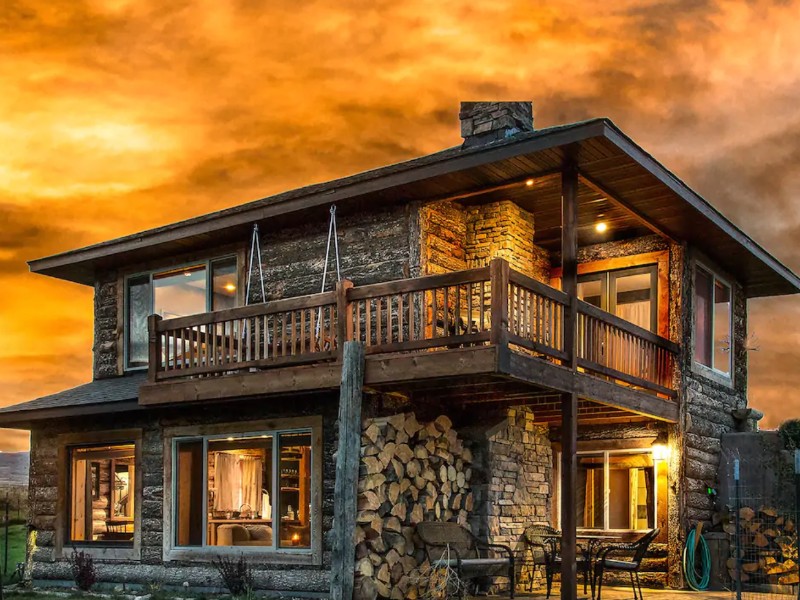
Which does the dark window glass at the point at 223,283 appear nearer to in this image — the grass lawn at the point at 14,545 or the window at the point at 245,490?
the window at the point at 245,490

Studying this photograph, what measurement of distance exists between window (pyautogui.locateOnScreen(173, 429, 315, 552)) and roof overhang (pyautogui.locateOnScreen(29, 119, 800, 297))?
3260 millimetres

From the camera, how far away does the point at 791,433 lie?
16.2 m

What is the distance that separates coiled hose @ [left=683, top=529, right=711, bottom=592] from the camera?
1566cm

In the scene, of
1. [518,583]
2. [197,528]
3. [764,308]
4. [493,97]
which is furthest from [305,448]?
[764,308]

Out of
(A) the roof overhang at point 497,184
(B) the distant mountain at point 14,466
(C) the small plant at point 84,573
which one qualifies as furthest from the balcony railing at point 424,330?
(B) the distant mountain at point 14,466

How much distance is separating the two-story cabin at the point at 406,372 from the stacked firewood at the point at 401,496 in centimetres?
3

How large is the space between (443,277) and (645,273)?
5.83 metres

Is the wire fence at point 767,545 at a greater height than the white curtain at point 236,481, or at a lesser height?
lesser

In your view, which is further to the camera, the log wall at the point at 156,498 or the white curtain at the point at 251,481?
the white curtain at the point at 251,481

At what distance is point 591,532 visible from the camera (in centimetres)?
1652

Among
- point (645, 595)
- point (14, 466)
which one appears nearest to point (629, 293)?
point (645, 595)

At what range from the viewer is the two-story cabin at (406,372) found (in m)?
12.8

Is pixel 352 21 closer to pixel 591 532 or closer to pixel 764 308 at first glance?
pixel 591 532

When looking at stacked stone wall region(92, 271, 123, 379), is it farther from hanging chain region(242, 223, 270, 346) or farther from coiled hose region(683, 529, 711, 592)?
coiled hose region(683, 529, 711, 592)
